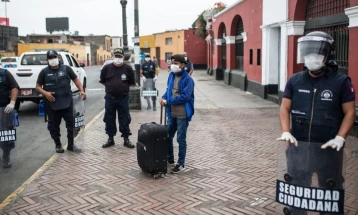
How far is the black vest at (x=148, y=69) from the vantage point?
12.9 m

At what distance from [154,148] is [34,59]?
9157 millimetres

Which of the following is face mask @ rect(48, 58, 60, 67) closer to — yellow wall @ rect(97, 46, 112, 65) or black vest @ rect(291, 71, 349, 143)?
black vest @ rect(291, 71, 349, 143)

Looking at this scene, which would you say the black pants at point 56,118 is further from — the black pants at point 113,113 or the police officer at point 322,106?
the police officer at point 322,106

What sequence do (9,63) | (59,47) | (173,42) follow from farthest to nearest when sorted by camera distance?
(59,47) < (173,42) < (9,63)

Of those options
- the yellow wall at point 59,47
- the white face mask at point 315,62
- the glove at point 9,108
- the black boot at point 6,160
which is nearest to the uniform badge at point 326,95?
the white face mask at point 315,62

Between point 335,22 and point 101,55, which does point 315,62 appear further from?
point 101,55

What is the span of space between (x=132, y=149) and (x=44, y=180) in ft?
6.82

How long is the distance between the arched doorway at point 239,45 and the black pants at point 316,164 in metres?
17.1

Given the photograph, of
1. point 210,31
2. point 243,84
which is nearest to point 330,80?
point 243,84

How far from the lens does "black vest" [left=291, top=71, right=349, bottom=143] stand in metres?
3.59

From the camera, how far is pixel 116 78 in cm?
766

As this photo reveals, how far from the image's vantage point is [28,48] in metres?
51.5

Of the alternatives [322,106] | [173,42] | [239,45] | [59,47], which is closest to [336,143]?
[322,106]

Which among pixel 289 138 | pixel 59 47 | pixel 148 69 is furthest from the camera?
pixel 59 47
